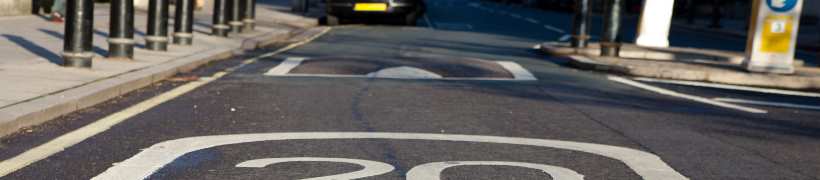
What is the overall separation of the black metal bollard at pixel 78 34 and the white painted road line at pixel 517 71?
167 inches

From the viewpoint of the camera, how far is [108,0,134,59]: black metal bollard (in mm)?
12562

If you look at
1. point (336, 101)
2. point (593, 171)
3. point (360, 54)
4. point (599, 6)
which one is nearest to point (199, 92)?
point (336, 101)

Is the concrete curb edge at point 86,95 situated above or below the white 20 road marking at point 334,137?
below

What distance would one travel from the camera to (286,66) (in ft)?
46.9

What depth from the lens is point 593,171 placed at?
6.34m

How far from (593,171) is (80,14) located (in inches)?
241

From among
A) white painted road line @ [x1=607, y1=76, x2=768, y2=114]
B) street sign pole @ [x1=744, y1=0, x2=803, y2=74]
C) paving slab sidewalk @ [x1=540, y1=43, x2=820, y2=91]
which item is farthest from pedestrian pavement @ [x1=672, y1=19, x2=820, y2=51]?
white painted road line @ [x1=607, y1=76, x2=768, y2=114]

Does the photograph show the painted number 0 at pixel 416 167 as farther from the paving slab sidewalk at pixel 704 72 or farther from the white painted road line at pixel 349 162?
the paving slab sidewalk at pixel 704 72

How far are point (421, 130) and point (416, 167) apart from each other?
69.8 inches

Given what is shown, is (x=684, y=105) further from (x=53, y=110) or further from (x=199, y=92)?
(x=53, y=110)

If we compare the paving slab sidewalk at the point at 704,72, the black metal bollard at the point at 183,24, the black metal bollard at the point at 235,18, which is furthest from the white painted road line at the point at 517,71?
the black metal bollard at the point at 235,18

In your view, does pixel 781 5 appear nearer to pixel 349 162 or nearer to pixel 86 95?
pixel 86 95

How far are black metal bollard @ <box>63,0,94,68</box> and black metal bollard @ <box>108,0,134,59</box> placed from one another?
1.15 meters

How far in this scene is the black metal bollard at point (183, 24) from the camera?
53.9 feet
